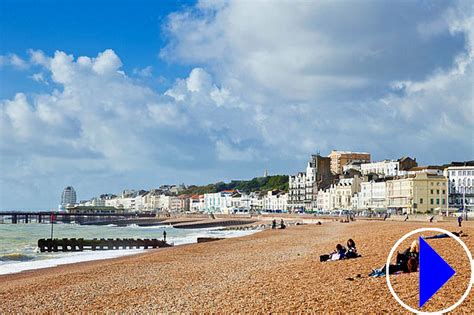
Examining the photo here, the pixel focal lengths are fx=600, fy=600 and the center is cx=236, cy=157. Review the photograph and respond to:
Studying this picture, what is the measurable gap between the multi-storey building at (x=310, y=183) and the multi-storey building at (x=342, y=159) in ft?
54.1

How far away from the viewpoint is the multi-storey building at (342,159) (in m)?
155

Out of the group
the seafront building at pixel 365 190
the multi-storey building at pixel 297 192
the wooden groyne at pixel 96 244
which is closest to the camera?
the wooden groyne at pixel 96 244

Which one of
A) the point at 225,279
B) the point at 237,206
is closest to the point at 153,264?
the point at 225,279

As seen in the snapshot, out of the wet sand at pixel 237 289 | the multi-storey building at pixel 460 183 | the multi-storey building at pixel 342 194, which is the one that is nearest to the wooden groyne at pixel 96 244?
the wet sand at pixel 237 289

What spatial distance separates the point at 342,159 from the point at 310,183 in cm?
2427

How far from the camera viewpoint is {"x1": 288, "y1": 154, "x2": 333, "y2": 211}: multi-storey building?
439ft

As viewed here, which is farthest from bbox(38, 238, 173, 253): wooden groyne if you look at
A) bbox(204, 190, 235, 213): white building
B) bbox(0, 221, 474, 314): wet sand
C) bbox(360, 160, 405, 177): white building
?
bbox(204, 190, 235, 213): white building

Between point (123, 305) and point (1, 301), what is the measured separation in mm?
3760

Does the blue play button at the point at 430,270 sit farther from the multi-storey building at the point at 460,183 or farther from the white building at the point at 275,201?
the white building at the point at 275,201

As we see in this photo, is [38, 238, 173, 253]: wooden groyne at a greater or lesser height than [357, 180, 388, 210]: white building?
lesser

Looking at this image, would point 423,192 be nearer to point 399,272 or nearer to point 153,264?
point 153,264

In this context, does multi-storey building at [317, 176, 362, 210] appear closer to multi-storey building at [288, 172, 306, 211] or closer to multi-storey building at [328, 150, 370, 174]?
multi-storey building at [288, 172, 306, 211]

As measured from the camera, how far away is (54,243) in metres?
38.2

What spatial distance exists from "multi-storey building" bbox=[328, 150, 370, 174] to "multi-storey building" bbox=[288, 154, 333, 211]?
16.5 metres
